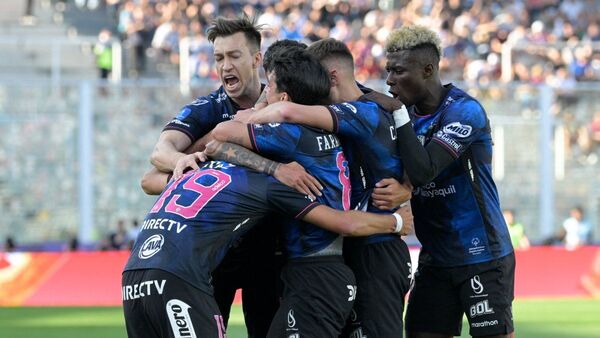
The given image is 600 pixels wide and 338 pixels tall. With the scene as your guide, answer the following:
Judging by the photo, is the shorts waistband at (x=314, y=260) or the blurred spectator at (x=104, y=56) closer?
the shorts waistband at (x=314, y=260)

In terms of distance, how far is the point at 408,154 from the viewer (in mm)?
6707

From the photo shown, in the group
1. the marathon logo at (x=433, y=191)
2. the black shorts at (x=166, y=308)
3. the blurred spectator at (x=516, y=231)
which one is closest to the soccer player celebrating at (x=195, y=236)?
the black shorts at (x=166, y=308)

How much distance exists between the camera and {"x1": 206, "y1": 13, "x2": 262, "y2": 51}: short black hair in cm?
801

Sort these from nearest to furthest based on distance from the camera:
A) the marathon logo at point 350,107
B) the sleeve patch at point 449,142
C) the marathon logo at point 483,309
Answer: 1. the marathon logo at point 350,107
2. the sleeve patch at point 449,142
3. the marathon logo at point 483,309

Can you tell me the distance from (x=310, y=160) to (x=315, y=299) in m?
0.77

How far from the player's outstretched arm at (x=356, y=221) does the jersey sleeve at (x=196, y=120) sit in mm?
1639

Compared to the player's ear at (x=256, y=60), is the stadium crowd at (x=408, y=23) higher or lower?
higher

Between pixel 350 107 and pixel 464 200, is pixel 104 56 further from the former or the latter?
pixel 350 107

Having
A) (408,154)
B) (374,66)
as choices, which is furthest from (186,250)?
(374,66)

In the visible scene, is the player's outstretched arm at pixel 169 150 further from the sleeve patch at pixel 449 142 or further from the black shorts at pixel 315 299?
the sleeve patch at pixel 449 142

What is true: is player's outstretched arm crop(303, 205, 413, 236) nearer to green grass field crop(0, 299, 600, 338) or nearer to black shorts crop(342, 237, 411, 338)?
black shorts crop(342, 237, 411, 338)

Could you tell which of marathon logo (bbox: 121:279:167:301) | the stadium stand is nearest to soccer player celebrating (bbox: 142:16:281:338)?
marathon logo (bbox: 121:279:167:301)

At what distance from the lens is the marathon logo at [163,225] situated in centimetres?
602

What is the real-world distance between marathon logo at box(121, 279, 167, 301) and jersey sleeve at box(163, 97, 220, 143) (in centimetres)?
190
